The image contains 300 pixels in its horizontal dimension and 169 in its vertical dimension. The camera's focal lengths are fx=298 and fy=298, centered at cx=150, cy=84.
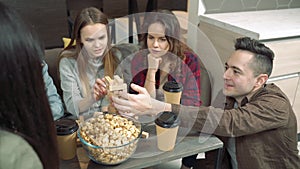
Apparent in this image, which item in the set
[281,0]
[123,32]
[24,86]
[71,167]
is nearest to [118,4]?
[123,32]

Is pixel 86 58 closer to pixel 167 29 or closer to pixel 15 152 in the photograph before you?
pixel 167 29

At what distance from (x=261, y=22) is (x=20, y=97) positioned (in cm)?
153

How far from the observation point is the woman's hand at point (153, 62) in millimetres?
1173

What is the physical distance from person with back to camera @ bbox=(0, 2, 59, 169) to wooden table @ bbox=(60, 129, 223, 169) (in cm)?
28

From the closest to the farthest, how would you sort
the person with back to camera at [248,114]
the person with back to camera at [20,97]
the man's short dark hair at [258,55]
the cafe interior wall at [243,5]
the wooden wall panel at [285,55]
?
the person with back to camera at [20,97] < the person with back to camera at [248,114] < the man's short dark hair at [258,55] < the wooden wall panel at [285,55] < the cafe interior wall at [243,5]

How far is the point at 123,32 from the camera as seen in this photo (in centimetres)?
127

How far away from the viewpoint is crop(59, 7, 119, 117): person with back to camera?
120 centimetres

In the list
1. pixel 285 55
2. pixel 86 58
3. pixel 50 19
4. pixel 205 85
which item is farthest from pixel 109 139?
pixel 50 19

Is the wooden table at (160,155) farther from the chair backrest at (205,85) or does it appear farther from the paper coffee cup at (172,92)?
the chair backrest at (205,85)

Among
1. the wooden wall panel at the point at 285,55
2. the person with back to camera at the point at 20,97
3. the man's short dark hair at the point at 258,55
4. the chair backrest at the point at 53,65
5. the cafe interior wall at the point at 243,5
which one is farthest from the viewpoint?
the cafe interior wall at the point at 243,5

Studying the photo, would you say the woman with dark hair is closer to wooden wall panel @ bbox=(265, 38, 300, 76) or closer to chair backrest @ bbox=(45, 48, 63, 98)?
chair backrest @ bbox=(45, 48, 63, 98)

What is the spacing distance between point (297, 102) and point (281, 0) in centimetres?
74

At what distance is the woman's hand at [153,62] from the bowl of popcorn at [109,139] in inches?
15.2

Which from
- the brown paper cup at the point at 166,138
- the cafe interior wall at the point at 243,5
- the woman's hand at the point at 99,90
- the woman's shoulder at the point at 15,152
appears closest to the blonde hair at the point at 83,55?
the woman's hand at the point at 99,90
